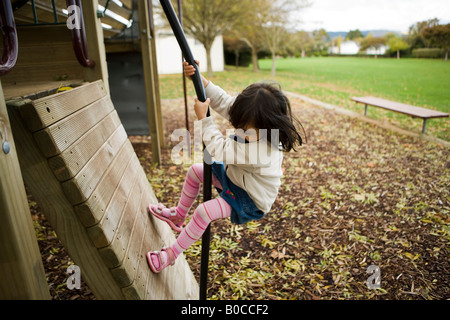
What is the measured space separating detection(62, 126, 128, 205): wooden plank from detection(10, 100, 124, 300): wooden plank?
0.04 m

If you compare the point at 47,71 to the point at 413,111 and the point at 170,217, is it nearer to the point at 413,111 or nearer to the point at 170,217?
the point at 170,217

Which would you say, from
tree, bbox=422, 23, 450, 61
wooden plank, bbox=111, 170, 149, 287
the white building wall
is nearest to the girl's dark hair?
wooden plank, bbox=111, 170, 149, 287

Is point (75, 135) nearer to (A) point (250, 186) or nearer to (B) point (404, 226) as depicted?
(A) point (250, 186)

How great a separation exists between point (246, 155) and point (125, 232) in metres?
0.79

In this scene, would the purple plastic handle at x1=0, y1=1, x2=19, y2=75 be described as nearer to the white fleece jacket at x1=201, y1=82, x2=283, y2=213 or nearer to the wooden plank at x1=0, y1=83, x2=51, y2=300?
the wooden plank at x1=0, y1=83, x2=51, y2=300

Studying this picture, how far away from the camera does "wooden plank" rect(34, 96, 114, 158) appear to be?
1287 millimetres

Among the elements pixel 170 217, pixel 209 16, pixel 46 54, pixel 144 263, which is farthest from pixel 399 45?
pixel 144 263

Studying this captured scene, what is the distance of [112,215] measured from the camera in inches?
64.3

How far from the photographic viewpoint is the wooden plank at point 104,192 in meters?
1.42

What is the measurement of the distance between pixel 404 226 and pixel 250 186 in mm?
2625

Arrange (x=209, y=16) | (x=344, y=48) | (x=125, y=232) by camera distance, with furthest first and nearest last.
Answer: (x=344, y=48) < (x=209, y=16) < (x=125, y=232)

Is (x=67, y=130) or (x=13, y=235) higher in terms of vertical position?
(x=67, y=130)

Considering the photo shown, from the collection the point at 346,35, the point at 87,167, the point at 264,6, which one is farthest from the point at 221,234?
the point at 346,35
